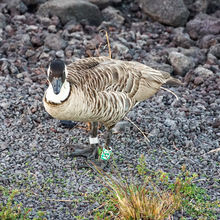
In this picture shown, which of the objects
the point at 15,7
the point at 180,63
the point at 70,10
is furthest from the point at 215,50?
the point at 15,7

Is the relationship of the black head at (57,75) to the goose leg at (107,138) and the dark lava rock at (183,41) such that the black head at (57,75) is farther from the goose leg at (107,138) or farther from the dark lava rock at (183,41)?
the dark lava rock at (183,41)

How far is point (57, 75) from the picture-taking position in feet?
16.2

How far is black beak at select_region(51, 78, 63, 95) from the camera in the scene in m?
4.91

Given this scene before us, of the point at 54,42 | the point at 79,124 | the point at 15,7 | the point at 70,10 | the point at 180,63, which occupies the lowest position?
the point at 79,124

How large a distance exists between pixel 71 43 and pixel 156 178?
3940 millimetres

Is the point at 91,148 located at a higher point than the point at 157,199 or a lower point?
lower

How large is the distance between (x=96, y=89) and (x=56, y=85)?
703 millimetres

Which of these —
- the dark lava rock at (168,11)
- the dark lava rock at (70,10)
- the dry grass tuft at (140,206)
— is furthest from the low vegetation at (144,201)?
the dark lava rock at (168,11)

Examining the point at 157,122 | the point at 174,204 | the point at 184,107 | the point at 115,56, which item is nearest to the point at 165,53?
the point at 115,56

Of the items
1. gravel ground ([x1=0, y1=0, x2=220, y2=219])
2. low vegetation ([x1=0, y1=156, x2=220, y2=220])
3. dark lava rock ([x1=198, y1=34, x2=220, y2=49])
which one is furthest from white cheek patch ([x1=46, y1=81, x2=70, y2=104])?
dark lava rock ([x1=198, y1=34, x2=220, y2=49])

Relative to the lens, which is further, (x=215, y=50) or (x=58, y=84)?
(x=215, y=50)

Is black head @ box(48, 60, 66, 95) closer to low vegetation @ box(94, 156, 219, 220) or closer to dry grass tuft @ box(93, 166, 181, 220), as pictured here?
low vegetation @ box(94, 156, 219, 220)

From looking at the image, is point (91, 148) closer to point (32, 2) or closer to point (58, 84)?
point (58, 84)

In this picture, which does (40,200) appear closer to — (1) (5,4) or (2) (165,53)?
(2) (165,53)
